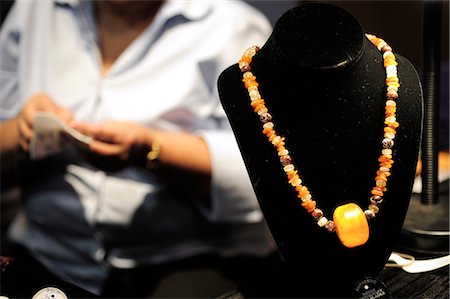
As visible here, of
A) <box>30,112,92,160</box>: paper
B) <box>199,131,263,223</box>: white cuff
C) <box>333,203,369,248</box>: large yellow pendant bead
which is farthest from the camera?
<box>199,131,263,223</box>: white cuff

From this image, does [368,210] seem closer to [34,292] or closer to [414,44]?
[34,292]

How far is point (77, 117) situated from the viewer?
110 cm

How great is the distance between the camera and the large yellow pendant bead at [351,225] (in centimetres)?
57

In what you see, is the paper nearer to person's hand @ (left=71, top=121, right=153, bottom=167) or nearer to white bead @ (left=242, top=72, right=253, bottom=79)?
person's hand @ (left=71, top=121, right=153, bottom=167)

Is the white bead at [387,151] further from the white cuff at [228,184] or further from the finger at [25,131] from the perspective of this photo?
the finger at [25,131]

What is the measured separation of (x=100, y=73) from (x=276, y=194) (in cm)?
62

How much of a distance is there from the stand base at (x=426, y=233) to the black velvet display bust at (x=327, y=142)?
0.14 meters

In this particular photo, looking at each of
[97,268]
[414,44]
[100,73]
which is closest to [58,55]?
[100,73]

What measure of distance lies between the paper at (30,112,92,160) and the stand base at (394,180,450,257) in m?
0.55

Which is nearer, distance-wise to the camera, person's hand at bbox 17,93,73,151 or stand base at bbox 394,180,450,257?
stand base at bbox 394,180,450,257

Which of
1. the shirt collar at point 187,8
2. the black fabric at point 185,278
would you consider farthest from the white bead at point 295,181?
the shirt collar at point 187,8

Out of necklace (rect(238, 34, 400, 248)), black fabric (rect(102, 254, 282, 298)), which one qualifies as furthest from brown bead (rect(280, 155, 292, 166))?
black fabric (rect(102, 254, 282, 298))

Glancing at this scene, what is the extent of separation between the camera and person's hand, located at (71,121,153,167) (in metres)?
0.99

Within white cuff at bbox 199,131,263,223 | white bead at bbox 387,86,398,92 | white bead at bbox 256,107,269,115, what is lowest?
white cuff at bbox 199,131,263,223
